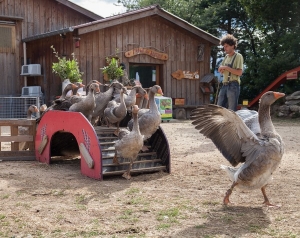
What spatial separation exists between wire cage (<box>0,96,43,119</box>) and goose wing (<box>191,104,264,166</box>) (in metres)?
10.5

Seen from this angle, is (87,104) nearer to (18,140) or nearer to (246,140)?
(18,140)

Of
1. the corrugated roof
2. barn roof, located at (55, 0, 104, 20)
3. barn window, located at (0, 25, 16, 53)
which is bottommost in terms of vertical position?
barn window, located at (0, 25, 16, 53)

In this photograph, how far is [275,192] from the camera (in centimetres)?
524

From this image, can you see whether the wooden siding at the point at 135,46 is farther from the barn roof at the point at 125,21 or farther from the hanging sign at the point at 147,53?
the barn roof at the point at 125,21

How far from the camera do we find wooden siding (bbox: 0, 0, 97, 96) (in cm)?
1551

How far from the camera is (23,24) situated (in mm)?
15914

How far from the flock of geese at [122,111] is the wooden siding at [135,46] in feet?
21.4

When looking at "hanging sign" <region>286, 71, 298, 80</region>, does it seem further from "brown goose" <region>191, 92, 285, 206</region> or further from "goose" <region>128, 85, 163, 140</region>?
"brown goose" <region>191, 92, 285, 206</region>

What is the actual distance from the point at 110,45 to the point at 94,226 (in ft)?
41.1

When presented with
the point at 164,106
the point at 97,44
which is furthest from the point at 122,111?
the point at 97,44

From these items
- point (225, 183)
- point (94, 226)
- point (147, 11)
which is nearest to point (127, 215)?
point (94, 226)

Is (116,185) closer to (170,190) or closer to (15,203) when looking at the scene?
(170,190)

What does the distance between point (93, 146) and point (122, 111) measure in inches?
40.2

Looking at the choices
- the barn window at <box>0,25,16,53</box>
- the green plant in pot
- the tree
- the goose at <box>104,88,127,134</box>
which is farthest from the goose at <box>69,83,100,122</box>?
the tree
